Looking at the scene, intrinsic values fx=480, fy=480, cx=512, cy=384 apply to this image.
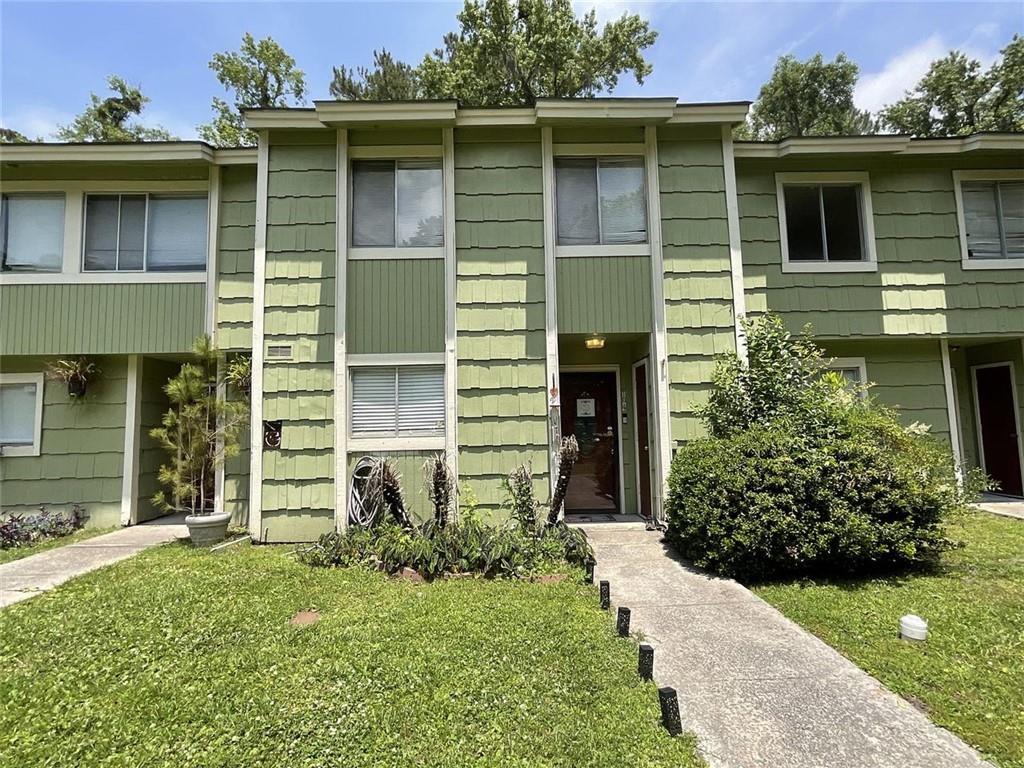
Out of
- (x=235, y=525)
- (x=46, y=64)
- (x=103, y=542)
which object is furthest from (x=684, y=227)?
(x=46, y=64)

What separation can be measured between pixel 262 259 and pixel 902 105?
74.9 feet

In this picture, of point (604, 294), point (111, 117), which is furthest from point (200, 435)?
point (111, 117)

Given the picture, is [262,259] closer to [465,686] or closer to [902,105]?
[465,686]

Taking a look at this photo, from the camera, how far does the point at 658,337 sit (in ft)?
20.5

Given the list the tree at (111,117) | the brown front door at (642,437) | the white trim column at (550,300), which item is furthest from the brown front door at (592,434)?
the tree at (111,117)

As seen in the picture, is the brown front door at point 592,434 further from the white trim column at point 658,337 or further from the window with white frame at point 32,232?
the window with white frame at point 32,232

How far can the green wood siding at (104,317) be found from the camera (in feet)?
21.7

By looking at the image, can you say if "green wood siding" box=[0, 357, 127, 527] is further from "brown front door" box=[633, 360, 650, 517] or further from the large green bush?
the large green bush

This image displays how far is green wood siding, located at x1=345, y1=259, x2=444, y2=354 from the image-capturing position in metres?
6.18

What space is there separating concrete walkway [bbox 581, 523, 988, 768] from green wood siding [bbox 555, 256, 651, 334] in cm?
329

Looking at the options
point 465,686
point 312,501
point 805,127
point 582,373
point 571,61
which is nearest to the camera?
point 465,686

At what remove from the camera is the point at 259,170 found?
6211mm

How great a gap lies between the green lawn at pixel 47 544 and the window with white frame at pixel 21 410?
140cm

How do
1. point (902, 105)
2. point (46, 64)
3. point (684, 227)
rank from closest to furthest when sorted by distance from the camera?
1. point (684, 227)
2. point (46, 64)
3. point (902, 105)
